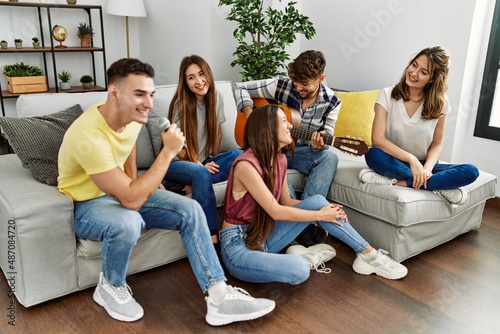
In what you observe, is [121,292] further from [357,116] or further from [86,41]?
[86,41]

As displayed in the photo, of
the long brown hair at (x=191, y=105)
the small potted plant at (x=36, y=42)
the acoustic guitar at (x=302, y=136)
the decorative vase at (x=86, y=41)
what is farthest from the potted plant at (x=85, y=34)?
the long brown hair at (x=191, y=105)

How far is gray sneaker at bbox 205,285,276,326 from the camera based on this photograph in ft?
5.77

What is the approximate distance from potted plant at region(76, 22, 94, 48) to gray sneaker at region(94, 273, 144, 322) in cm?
341

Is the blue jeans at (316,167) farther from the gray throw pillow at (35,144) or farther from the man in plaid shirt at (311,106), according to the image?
the gray throw pillow at (35,144)

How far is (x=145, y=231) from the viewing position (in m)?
2.03

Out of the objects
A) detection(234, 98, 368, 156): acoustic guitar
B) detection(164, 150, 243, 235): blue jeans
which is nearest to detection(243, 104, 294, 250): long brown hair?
detection(164, 150, 243, 235): blue jeans

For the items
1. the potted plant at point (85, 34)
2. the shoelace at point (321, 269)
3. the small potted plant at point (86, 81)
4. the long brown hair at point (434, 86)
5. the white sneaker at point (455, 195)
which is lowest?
the shoelace at point (321, 269)

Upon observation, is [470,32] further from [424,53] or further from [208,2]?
[208,2]

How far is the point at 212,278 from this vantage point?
1.76m

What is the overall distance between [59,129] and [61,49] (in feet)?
8.69

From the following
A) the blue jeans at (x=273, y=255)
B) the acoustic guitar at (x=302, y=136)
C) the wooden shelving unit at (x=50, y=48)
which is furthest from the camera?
the wooden shelving unit at (x=50, y=48)

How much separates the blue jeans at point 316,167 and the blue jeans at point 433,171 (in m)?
0.20

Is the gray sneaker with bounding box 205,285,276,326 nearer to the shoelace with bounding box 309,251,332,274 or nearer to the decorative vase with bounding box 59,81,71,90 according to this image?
the shoelace with bounding box 309,251,332,274

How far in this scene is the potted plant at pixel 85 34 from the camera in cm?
454
